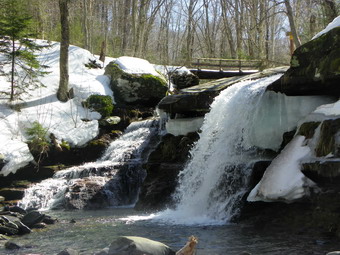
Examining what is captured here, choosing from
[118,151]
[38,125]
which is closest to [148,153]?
[118,151]

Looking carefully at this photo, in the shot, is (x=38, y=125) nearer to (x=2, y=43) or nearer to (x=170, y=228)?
(x=2, y=43)

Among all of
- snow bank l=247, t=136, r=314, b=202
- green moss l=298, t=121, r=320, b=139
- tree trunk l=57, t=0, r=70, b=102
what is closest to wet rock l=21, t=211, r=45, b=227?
snow bank l=247, t=136, r=314, b=202

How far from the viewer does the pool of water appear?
6184 mm

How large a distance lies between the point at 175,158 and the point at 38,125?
518cm

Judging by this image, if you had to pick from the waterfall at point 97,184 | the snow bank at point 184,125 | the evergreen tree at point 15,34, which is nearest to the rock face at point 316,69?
the snow bank at point 184,125

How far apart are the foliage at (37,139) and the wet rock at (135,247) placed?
9.31 meters

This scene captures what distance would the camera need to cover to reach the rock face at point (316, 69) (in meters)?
7.79

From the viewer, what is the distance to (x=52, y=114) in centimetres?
1659

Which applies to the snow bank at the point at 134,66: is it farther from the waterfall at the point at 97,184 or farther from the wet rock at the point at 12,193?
the wet rock at the point at 12,193

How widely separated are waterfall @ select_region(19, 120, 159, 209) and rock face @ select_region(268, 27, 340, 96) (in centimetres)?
598

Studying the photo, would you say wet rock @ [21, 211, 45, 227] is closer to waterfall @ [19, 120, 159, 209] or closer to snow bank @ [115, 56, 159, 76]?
waterfall @ [19, 120, 159, 209]

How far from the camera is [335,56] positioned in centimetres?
774

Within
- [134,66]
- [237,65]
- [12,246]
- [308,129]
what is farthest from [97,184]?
[237,65]

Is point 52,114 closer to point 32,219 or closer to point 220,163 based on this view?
point 32,219
